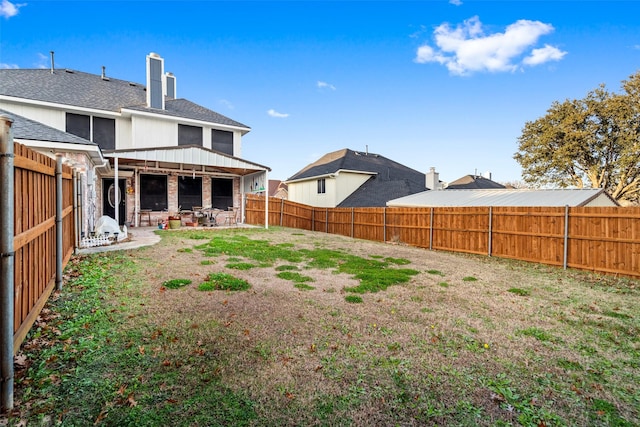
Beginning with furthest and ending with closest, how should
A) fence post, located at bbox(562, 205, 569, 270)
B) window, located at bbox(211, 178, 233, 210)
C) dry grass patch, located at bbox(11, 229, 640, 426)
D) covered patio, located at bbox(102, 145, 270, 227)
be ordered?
window, located at bbox(211, 178, 233, 210)
covered patio, located at bbox(102, 145, 270, 227)
fence post, located at bbox(562, 205, 569, 270)
dry grass patch, located at bbox(11, 229, 640, 426)

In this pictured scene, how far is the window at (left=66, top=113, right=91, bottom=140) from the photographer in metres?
14.0

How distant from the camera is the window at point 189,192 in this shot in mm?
15789

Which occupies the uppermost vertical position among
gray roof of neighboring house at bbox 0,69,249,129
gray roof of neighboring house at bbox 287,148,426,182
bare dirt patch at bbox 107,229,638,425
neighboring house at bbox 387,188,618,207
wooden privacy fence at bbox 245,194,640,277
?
gray roof of neighboring house at bbox 0,69,249,129

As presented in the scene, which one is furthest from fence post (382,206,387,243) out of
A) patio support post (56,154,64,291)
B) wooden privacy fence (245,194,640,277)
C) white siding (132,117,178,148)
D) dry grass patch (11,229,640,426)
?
patio support post (56,154,64,291)

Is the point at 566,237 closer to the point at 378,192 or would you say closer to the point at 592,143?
the point at 378,192

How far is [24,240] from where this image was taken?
2.90m

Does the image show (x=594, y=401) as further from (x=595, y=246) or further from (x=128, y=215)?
(x=128, y=215)

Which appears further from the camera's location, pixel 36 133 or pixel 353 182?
pixel 353 182

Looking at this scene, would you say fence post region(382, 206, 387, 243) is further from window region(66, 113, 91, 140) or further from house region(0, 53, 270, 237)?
window region(66, 113, 91, 140)

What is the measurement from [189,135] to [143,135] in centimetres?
214

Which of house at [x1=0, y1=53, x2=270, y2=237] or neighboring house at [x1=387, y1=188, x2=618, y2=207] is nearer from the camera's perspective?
neighboring house at [x1=387, y1=188, x2=618, y2=207]

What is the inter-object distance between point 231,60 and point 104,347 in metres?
17.4

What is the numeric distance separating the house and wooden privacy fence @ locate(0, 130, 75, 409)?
8.42 meters

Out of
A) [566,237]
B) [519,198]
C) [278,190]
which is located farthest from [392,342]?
[278,190]
